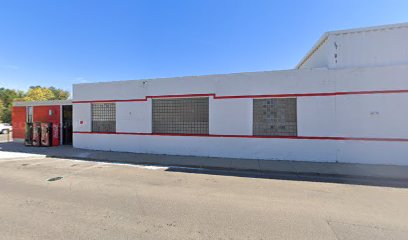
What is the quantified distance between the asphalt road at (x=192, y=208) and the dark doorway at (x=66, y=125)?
7251 mm

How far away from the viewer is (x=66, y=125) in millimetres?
13727

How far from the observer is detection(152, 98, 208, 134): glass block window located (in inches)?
405

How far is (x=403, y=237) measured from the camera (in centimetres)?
329

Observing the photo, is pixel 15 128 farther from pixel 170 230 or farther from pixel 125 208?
pixel 170 230

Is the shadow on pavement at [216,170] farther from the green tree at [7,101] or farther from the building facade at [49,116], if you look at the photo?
the green tree at [7,101]

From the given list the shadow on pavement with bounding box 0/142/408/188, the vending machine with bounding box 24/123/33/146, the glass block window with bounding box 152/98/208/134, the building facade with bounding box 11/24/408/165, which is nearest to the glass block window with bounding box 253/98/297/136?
the building facade with bounding box 11/24/408/165

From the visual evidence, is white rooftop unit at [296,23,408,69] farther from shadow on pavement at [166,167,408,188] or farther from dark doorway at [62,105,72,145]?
dark doorway at [62,105,72,145]

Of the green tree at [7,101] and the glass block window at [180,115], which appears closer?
the glass block window at [180,115]

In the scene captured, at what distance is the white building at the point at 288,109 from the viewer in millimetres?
8266

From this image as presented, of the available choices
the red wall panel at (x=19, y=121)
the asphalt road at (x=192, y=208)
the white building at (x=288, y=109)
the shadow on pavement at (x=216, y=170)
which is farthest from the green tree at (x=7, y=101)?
the asphalt road at (x=192, y=208)

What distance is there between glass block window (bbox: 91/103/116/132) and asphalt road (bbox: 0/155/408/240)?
5.09 metres

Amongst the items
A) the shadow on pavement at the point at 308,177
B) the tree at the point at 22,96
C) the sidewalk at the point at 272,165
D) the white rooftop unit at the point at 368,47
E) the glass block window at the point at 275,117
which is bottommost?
the shadow on pavement at the point at 308,177

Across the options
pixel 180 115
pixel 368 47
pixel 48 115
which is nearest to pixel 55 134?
A: pixel 48 115

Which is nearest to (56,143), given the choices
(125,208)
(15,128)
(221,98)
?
(15,128)
